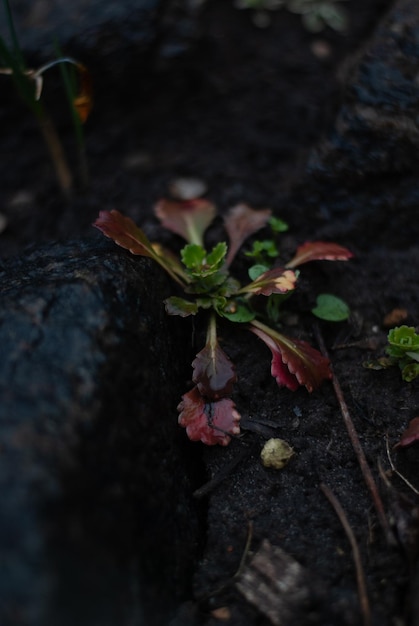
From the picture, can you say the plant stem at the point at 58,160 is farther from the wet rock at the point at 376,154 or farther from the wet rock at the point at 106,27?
the wet rock at the point at 376,154

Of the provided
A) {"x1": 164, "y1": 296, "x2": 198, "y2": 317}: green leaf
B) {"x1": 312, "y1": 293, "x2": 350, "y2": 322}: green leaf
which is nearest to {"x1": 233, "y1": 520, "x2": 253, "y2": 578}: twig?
{"x1": 164, "y1": 296, "x2": 198, "y2": 317}: green leaf

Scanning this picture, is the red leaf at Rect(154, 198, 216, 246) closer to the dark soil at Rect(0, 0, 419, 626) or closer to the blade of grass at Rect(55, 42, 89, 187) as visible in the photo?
the dark soil at Rect(0, 0, 419, 626)

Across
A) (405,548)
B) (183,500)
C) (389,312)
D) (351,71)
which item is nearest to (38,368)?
(183,500)

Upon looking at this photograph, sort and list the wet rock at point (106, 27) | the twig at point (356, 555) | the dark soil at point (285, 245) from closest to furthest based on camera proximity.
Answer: the twig at point (356, 555)
the dark soil at point (285, 245)
the wet rock at point (106, 27)

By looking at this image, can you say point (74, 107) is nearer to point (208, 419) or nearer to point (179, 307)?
point (179, 307)

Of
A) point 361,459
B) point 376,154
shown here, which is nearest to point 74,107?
point 376,154

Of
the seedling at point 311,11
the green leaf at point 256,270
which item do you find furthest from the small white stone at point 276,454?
the seedling at point 311,11

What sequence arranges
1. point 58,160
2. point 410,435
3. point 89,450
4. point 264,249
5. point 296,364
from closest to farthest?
point 89,450 → point 410,435 → point 296,364 → point 264,249 → point 58,160
